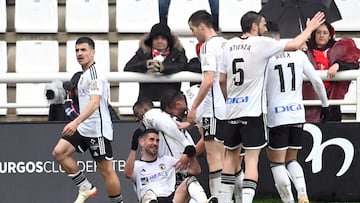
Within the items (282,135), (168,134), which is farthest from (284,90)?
(168,134)

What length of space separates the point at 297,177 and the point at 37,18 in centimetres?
563

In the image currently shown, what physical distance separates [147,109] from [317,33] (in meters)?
2.58

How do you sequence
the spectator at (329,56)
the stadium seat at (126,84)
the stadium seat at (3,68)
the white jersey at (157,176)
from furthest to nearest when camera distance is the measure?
the stadium seat at (3,68) < the stadium seat at (126,84) < the spectator at (329,56) < the white jersey at (157,176)

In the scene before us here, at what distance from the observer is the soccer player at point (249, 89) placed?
1130 cm

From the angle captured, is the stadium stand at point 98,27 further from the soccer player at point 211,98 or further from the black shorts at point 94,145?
the soccer player at point 211,98

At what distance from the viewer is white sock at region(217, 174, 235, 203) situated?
38.3 ft

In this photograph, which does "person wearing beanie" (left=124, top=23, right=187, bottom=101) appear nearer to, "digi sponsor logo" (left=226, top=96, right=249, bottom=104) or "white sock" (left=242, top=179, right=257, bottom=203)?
"digi sponsor logo" (left=226, top=96, right=249, bottom=104)

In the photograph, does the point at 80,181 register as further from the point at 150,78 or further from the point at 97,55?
the point at 97,55

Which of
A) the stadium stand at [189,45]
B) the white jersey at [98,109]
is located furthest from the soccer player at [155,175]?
the stadium stand at [189,45]

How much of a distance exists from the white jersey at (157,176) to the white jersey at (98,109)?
0.55 meters

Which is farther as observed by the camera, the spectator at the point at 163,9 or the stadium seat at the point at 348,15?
the stadium seat at the point at 348,15

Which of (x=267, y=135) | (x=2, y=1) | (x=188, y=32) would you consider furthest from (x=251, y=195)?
(x=2, y=1)

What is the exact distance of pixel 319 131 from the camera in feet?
44.6

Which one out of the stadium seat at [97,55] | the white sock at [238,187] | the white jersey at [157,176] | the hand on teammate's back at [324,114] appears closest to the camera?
the white jersey at [157,176]
